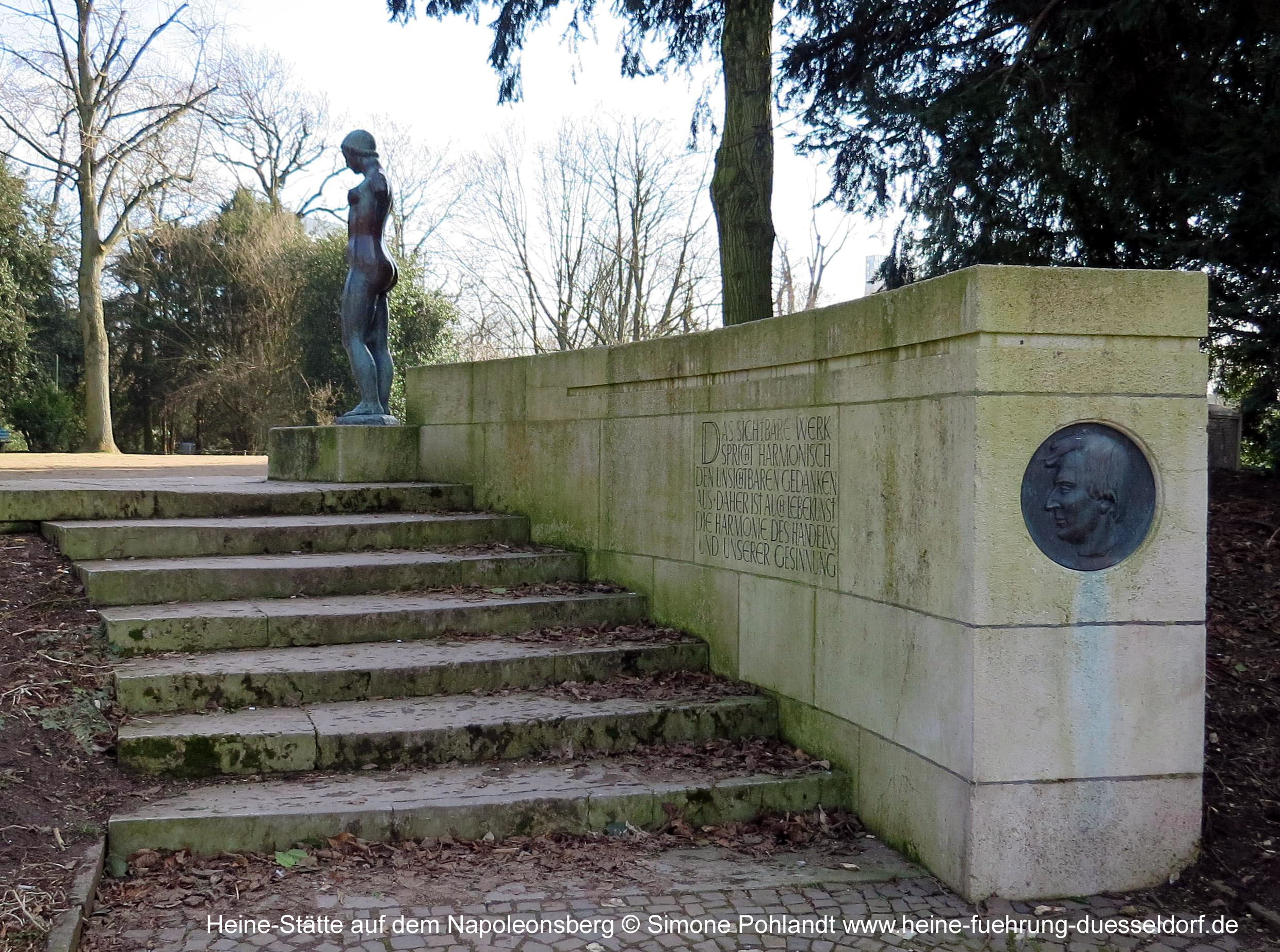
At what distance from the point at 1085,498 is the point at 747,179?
5.77 metres

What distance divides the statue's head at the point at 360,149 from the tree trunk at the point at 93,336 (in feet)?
53.0

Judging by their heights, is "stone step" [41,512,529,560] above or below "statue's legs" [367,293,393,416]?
below

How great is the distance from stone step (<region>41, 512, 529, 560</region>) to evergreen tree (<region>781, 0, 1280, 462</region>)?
358 centimetres

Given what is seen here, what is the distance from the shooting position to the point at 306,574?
6043 millimetres

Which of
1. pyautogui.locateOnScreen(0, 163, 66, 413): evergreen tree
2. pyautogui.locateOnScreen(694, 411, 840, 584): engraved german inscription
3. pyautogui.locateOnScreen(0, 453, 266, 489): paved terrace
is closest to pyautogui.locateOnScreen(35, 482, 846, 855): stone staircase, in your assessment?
pyautogui.locateOnScreen(694, 411, 840, 584): engraved german inscription

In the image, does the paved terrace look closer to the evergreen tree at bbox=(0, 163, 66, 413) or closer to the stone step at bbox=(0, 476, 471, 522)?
the stone step at bbox=(0, 476, 471, 522)

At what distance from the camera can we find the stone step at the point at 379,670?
187 inches

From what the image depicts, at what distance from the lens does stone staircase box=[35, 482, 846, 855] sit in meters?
4.15

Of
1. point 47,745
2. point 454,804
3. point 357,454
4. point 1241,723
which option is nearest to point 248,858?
point 454,804

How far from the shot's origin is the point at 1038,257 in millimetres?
7270

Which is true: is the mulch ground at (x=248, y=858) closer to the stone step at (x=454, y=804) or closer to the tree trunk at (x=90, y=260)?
the stone step at (x=454, y=804)

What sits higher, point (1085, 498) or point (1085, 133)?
point (1085, 133)

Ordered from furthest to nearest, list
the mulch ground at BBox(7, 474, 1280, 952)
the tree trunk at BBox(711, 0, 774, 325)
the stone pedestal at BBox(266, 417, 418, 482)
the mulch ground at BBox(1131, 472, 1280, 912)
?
the tree trunk at BBox(711, 0, 774, 325) → the stone pedestal at BBox(266, 417, 418, 482) → the mulch ground at BBox(1131, 472, 1280, 912) → the mulch ground at BBox(7, 474, 1280, 952)

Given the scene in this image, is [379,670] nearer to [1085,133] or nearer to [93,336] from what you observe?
[1085,133]
